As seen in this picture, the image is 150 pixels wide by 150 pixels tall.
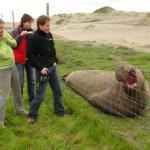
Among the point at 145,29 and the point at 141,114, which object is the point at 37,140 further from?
the point at 145,29

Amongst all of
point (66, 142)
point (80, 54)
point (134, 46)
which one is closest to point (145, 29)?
point (134, 46)

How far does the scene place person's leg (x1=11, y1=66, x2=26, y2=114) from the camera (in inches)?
275

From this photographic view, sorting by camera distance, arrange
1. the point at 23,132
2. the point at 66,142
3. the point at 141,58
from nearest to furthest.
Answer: the point at 66,142
the point at 23,132
the point at 141,58

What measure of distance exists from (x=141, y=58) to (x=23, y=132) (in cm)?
711

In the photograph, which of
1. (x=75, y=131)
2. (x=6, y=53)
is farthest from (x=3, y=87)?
(x=75, y=131)

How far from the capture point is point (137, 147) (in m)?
5.84

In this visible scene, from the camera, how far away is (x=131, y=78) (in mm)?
7273

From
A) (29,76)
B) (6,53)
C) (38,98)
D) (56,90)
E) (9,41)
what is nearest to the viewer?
(6,53)

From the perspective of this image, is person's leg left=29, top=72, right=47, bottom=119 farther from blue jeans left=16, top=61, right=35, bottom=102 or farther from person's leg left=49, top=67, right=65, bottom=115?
blue jeans left=16, top=61, right=35, bottom=102

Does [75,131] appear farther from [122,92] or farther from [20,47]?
[20,47]

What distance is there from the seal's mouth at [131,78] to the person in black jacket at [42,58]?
1181 mm

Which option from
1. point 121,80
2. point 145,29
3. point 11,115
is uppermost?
point 121,80

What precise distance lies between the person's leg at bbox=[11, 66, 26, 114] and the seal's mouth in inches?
72.1

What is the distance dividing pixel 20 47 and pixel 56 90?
1001 millimetres
